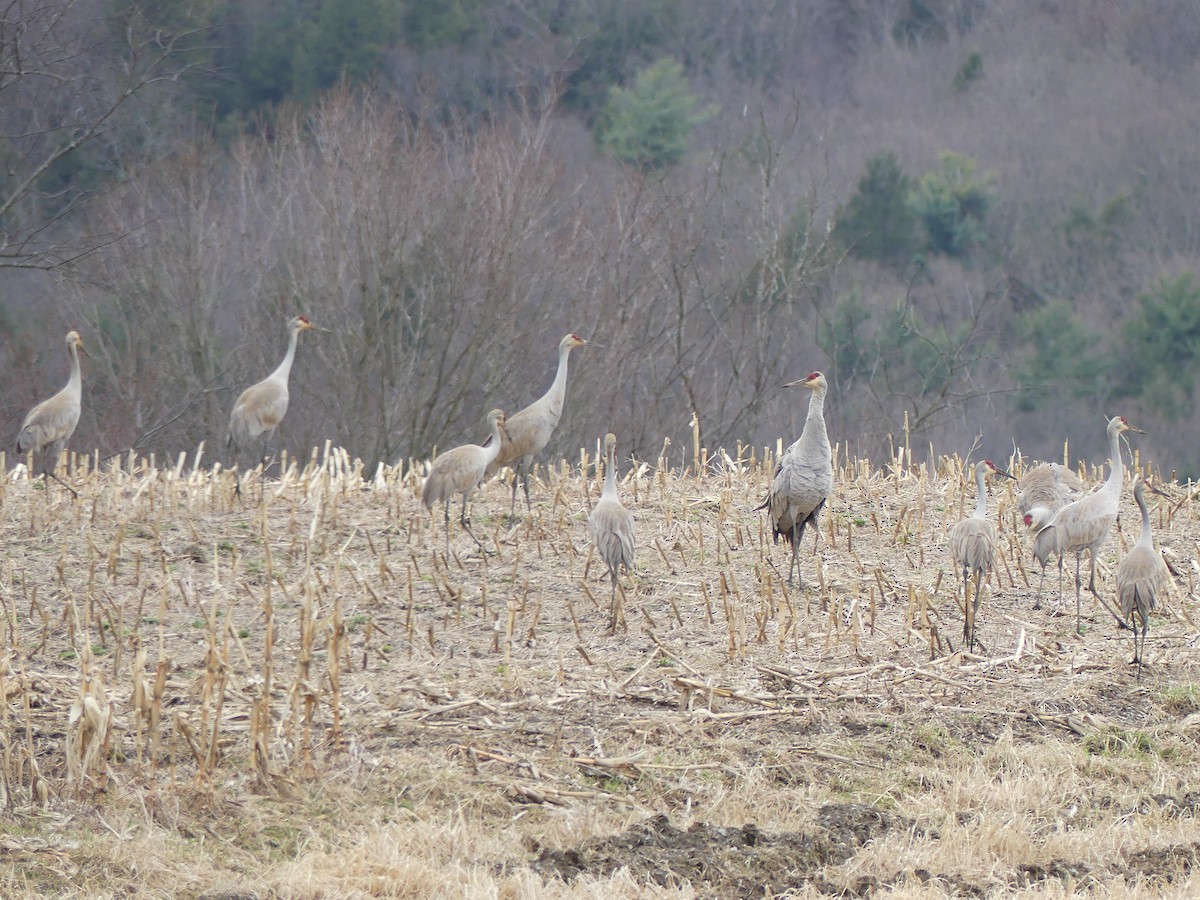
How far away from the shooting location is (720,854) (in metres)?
5.42

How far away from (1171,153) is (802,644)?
3602cm

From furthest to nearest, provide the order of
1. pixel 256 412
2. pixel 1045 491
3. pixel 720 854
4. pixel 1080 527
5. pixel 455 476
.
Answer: pixel 256 412, pixel 1045 491, pixel 455 476, pixel 1080 527, pixel 720 854

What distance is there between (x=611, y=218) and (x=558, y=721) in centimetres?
1893

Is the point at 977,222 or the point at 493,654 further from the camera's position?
the point at 977,222

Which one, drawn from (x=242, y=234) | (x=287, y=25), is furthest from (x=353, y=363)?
(x=287, y=25)

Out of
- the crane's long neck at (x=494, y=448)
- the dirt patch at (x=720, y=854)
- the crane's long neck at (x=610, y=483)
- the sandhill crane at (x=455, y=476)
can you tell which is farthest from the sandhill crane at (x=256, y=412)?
the dirt patch at (x=720, y=854)

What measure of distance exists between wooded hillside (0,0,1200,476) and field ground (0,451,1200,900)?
471 centimetres

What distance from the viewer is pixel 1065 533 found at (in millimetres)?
8781

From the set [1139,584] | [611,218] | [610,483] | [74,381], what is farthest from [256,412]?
[611,218]

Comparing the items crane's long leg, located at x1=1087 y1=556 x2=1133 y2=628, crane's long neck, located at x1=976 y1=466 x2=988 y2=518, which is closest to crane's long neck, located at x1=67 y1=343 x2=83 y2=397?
crane's long neck, located at x1=976 y1=466 x2=988 y2=518

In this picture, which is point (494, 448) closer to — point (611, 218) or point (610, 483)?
point (610, 483)

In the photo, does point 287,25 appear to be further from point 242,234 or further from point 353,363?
point 353,363

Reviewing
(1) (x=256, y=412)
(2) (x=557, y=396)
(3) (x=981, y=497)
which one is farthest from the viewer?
(1) (x=256, y=412)

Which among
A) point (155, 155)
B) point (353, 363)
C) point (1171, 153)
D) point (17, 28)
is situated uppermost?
point (1171, 153)
